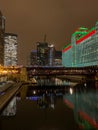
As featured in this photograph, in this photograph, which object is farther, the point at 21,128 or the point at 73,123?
the point at 73,123

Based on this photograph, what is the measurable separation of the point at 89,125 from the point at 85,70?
13130 cm

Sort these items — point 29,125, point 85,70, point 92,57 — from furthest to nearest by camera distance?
point 92,57 < point 85,70 < point 29,125

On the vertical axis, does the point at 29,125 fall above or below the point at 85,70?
below

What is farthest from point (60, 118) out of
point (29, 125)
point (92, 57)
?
point (92, 57)

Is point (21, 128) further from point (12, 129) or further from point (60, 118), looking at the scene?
point (60, 118)

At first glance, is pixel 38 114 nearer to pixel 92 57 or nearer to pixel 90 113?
pixel 90 113

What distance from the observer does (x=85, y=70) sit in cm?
16425

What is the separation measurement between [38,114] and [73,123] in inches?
341

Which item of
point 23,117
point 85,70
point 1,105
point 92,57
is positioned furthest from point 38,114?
point 92,57

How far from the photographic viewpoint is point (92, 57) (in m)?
191

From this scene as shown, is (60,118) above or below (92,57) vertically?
below

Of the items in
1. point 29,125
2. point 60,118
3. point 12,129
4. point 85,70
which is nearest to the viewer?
point 12,129

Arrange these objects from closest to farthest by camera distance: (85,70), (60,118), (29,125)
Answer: (29,125), (60,118), (85,70)

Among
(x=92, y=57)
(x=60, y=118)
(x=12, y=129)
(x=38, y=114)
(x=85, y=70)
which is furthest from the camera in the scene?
(x=92, y=57)
